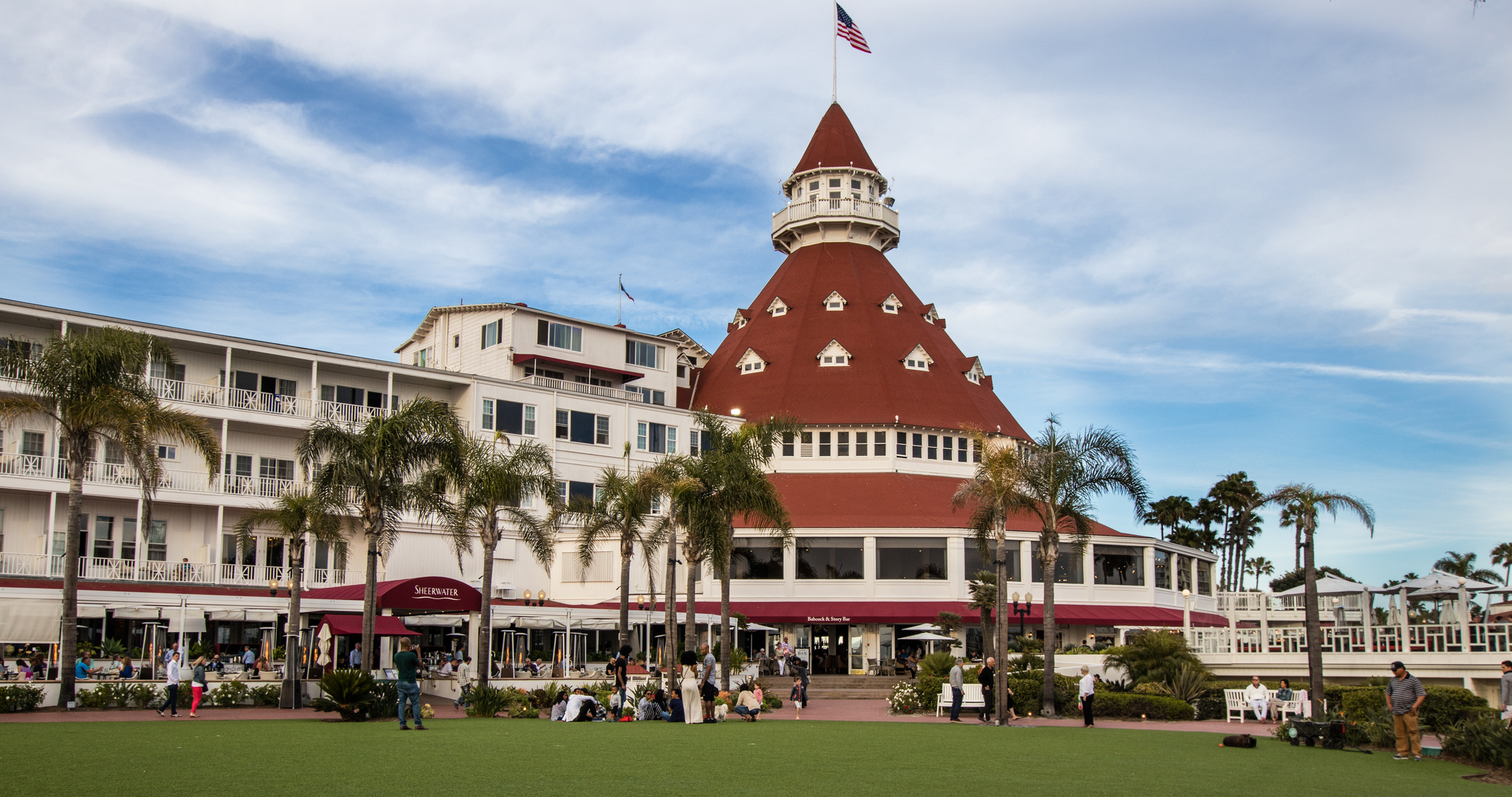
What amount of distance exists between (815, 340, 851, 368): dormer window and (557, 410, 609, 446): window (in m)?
13.2

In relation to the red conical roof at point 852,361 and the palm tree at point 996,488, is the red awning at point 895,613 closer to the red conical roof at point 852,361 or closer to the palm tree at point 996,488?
the red conical roof at point 852,361

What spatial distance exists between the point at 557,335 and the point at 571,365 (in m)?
1.52

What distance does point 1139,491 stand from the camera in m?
33.7

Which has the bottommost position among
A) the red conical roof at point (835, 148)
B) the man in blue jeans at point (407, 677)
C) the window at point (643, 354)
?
the man in blue jeans at point (407, 677)

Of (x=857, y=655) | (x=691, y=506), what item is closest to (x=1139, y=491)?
(x=691, y=506)

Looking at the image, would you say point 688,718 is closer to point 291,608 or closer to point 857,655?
point 291,608

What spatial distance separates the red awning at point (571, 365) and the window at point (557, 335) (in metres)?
0.79

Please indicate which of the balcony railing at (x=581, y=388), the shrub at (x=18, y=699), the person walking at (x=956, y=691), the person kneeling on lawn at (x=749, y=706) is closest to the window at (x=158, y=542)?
the balcony railing at (x=581, y=388)

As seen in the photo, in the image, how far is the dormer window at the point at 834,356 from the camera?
6356 centimetres

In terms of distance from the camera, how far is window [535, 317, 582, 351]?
57219mm

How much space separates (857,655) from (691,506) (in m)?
20.9

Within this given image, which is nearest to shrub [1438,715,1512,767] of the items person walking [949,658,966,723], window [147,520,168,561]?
person walking [949,658,966,723]

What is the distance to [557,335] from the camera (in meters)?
57.8

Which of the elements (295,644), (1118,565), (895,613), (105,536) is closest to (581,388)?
(895,613)
